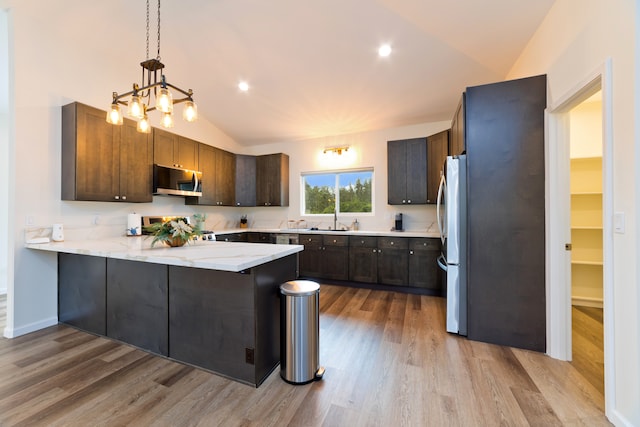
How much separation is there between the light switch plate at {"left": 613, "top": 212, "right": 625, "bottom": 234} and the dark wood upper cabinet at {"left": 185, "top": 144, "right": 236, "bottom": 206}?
4.79 meters

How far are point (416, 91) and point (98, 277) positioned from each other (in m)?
4.35

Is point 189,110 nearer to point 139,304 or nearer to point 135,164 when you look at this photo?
point 139,304

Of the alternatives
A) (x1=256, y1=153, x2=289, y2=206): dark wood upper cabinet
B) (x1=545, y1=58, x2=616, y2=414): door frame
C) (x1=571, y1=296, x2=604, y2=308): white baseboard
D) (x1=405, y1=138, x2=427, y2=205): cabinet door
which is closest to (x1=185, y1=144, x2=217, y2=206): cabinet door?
(x1=256, y1=153, x2=289, y2=206): dark wood upper cabinet

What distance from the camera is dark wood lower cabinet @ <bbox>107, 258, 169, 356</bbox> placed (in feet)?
7.21

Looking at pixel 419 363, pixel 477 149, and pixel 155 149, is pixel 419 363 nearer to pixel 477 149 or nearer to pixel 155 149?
pixel 477 149

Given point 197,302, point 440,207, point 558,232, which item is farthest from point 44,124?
point 558,232

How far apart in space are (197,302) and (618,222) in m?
2.81

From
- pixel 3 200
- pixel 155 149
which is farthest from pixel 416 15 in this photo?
pixel 3 200

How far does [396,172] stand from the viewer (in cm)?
434

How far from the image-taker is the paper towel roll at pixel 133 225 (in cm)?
355

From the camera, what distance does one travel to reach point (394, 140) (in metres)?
4.48

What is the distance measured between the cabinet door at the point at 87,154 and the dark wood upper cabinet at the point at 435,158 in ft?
14.1

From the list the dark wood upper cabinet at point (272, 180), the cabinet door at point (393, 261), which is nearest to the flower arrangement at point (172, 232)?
the cabinet door at point (393, 261)

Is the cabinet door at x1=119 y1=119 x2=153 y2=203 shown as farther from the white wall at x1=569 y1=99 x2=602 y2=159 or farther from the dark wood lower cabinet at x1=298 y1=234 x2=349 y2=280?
the white wall at x1=569 y1=99 x2=602 y2=159
